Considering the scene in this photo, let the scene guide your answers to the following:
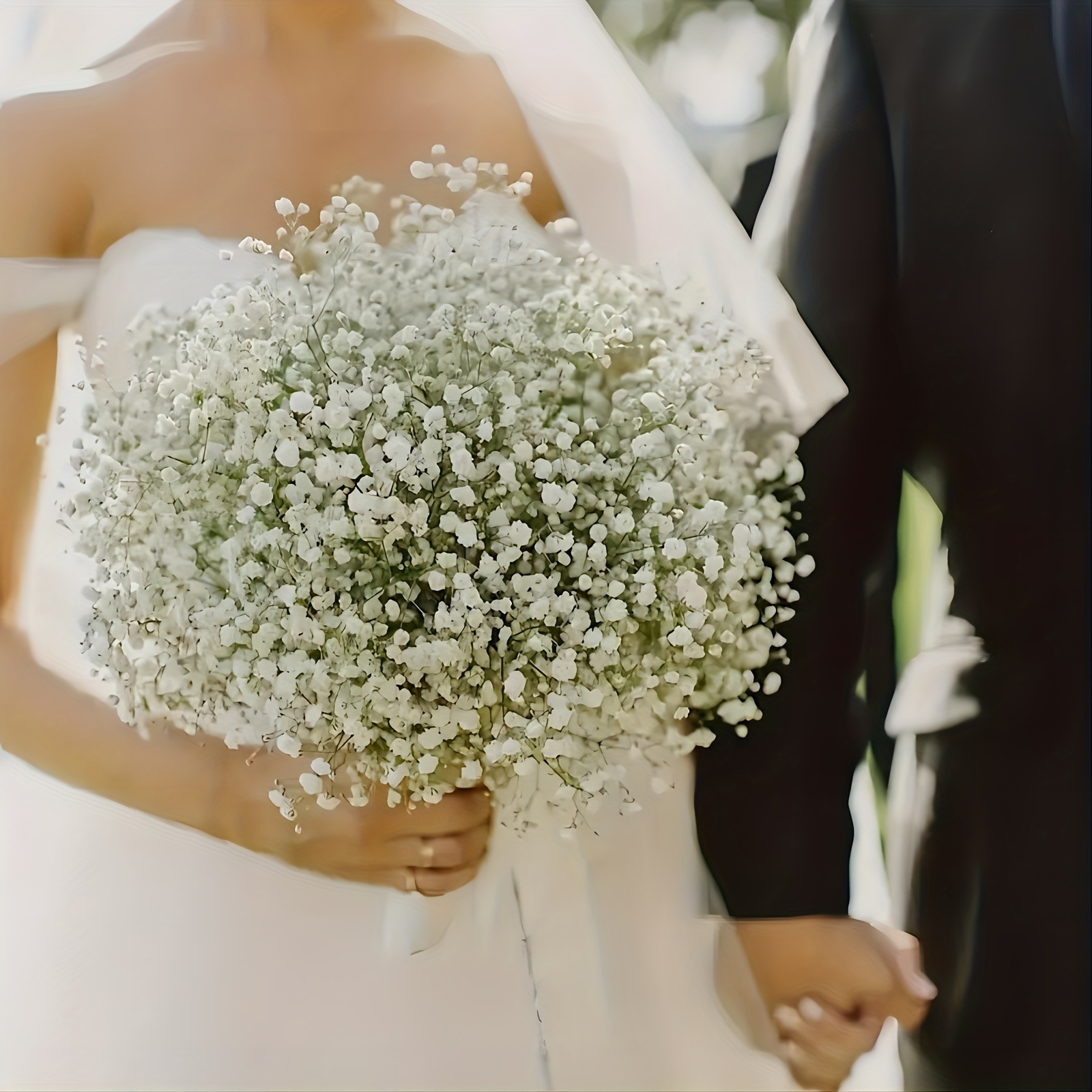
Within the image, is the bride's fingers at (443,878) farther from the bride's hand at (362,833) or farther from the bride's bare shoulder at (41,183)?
the bride's bare shoulder at (41,183)

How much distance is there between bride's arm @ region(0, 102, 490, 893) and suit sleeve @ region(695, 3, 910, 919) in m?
0.30

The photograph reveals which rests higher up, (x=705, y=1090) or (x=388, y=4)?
(x=388, y=4)

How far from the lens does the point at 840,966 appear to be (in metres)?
1.06

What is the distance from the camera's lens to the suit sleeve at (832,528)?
3.41 feet

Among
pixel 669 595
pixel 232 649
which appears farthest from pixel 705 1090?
pixel 232 649

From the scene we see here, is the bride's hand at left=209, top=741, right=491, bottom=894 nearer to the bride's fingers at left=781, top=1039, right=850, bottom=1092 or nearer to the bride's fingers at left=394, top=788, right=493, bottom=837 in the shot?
the bride's fingers at left=394, top=788, right=493, bottom=837

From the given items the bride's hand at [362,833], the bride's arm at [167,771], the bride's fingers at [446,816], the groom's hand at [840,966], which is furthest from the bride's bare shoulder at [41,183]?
the groom's hand at [840,966]

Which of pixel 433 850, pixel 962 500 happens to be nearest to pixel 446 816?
pixel 433 850

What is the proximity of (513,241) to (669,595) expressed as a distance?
0.38 m

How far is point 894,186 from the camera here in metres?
1.06

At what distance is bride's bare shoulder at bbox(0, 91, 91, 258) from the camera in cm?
103

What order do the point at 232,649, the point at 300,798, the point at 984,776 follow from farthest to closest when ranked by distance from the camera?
the point at 984,776 → the point at 300,798 → the point at 232,649

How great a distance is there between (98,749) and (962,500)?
38.3 inches

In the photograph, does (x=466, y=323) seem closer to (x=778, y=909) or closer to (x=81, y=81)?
(x=81, y=81)
